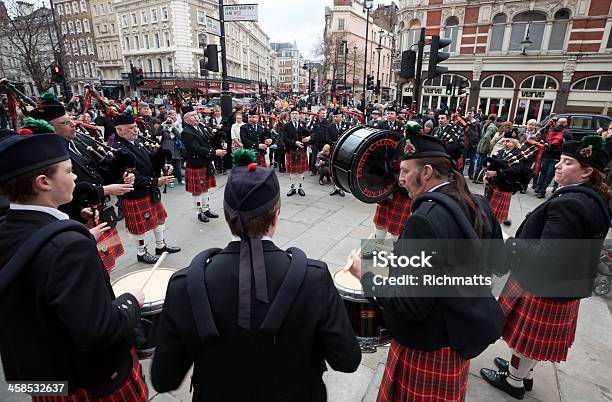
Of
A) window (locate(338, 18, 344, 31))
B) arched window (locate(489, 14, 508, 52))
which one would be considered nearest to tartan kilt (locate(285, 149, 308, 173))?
arched window (locate(489, 14, 508, 52))

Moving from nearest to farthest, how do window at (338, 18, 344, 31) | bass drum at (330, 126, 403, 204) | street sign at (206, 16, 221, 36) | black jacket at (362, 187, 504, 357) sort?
black jacket at (362, 187, 504, 357)
bass drum at (330, 126, 403, 204)
street sign at (206, 16, 221, 36)
window at (338, 18, 344, 31)

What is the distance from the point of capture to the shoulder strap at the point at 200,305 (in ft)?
3.62

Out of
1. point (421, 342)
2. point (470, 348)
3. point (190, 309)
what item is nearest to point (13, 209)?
point (190, 309)

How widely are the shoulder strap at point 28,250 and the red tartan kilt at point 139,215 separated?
320 centimetres

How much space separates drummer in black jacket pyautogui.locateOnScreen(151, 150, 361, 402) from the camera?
44.7 inches

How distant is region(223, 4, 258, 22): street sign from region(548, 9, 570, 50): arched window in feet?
76.0

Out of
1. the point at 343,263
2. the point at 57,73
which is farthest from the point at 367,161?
the point at 57,73

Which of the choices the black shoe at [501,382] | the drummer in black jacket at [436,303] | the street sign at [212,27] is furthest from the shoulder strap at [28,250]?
the street sign at [212,27]

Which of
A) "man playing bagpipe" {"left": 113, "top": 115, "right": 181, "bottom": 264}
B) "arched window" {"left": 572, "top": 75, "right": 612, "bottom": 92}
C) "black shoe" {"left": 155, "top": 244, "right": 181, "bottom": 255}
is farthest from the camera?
"arched window" {"left": 572, "top": 75, "right": 612, "bottom": 92}

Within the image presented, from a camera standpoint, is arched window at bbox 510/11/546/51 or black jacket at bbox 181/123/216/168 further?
arched window at bbox 510/11/546/51

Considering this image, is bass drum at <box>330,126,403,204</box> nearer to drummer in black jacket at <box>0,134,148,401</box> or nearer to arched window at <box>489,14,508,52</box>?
drummer in black jacket at <box>0,134,148,401</box>

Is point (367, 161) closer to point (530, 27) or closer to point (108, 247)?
point (108, 247)

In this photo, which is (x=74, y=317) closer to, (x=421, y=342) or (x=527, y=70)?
(x=421, y=342)

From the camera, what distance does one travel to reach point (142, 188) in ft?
14.0
